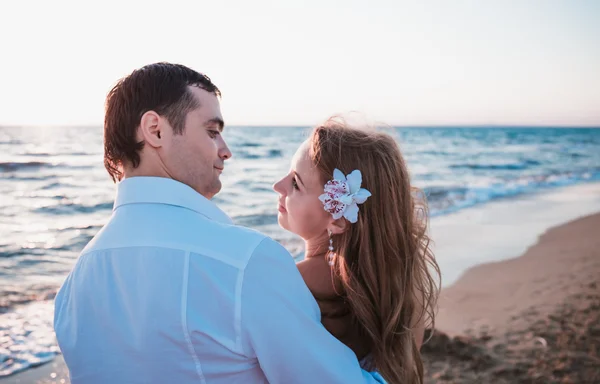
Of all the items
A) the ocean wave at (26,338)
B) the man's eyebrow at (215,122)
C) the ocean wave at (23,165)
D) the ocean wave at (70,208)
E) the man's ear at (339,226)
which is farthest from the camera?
the ocean wave at (23,165)

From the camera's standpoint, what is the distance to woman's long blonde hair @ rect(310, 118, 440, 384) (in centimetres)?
252

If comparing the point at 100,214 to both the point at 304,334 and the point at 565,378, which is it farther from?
the point at 304,334

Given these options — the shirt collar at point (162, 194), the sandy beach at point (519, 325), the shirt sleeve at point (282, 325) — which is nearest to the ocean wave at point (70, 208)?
the sandy beach at point (519, 325)

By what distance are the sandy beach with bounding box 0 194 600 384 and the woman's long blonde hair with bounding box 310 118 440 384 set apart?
1.95 m

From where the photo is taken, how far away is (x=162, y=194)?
1.78 metres

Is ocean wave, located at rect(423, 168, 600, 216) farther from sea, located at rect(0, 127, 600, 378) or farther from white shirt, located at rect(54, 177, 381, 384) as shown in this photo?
white shirt, located at rect(54, 177, 381, 384)

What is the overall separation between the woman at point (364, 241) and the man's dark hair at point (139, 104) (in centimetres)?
84

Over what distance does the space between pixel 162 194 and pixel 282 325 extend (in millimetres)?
608

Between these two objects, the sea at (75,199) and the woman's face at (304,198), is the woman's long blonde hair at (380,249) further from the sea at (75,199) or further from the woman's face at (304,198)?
the sea at (75,199)

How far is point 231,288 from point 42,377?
3.77 m

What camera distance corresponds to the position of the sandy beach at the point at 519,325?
14.2ft

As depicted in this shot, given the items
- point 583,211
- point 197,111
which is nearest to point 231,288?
point 197,111

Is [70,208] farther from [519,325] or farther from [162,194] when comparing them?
[162,194]

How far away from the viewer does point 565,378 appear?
13.6ft
